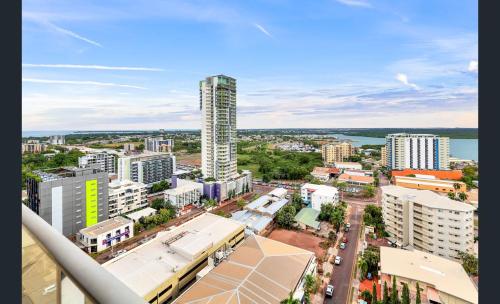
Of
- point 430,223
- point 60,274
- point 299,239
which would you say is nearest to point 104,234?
point 299,239

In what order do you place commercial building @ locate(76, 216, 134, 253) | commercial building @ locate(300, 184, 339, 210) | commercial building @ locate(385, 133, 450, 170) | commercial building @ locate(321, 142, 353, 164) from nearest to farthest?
commercial building @ locate(76, 216, 134, 253)
commercial building @ locate(300, 184, 339, 210)
commercial building @ locate(385, 133, 450, 170)
commercial building @ locate(321, 142, 353, 164)

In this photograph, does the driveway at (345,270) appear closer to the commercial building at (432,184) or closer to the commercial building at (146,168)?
the commercial building at (432,184)

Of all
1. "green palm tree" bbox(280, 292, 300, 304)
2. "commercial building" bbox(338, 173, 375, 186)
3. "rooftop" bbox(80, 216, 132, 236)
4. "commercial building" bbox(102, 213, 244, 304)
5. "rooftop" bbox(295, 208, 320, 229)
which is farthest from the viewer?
"commercial building" bbox(338, 173, 375, 186)

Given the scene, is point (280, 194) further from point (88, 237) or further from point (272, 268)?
point (88, 237)

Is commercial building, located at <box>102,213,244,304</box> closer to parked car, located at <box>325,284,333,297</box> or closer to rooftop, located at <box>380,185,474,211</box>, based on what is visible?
parked car, located at <box>325,284,333,297</box>

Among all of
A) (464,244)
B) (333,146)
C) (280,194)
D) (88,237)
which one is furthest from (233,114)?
(333,146)

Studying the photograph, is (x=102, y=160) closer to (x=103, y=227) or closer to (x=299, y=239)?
(x=103, y=227)

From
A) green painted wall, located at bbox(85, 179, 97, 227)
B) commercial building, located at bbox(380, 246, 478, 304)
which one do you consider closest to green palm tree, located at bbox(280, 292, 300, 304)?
commercial building, located at bbox(380, 246, 478, 304)
